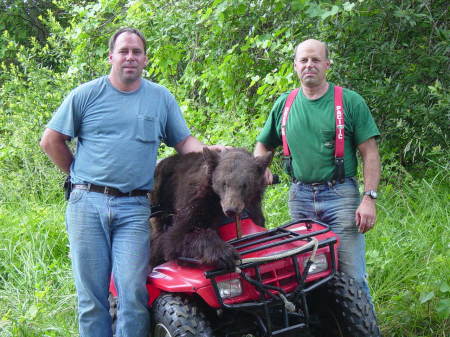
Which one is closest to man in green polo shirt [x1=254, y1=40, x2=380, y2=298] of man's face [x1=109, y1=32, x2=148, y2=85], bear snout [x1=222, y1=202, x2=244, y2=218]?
bear snout [x1=222, y1=202, x2=244, y2=218]

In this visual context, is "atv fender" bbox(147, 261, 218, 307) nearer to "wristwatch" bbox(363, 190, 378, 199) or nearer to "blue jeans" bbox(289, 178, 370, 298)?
"blue jeans" bbox(289, 178, 370, 298)

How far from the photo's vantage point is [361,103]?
150 inches

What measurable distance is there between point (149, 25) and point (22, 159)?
3397mm

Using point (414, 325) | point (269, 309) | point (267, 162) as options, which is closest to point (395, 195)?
point (414, 325)

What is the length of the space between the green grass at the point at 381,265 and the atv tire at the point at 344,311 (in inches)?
38.3

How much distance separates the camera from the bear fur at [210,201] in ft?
9.98

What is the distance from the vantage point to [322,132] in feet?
12.5

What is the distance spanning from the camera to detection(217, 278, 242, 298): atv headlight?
2932mm

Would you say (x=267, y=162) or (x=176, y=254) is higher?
(x=267, y=162)

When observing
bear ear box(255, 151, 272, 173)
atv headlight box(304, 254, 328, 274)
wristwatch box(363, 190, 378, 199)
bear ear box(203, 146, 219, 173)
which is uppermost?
bear ear box(203, 146, 219, 173)

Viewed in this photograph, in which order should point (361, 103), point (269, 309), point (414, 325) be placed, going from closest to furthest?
point (269, 309), point (361, 103), point (414, 325)

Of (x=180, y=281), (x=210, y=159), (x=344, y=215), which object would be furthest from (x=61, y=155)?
(x=344, y=215)

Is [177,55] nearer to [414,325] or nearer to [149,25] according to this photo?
[149,25]

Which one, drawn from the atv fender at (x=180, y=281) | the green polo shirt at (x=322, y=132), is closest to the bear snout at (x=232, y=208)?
the atv fender at (x=180, y=281)
